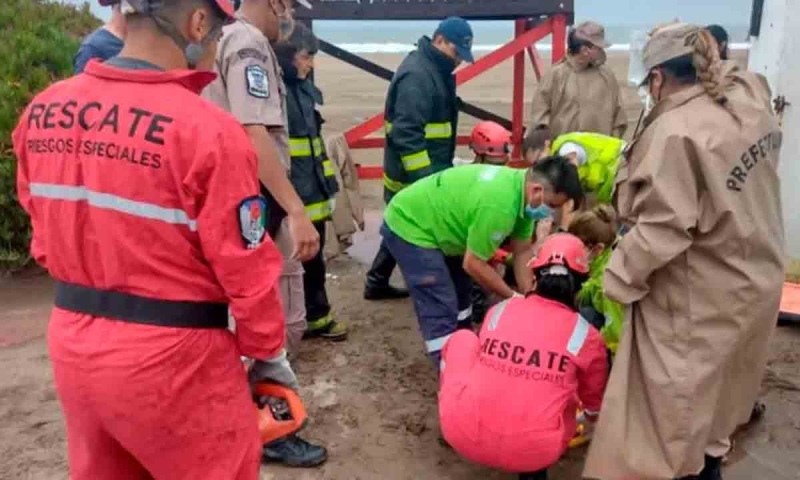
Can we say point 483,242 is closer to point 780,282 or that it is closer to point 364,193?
point 780,282

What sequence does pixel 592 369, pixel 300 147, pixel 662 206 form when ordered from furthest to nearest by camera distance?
pixel 300 147
pixel 592 369
pixel 662 206

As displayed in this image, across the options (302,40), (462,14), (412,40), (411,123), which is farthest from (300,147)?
(412,40)

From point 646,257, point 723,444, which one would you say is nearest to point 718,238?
point 646,257

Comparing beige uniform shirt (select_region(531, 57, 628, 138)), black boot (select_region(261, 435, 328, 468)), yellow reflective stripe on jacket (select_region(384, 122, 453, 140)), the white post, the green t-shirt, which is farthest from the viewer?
beige uniform shirt (select_region(531, 57, 628, 138))

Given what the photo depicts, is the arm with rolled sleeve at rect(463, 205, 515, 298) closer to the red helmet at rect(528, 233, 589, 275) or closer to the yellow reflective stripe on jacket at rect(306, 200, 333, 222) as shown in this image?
the red helmet at rect(528, 233, 589, 275)

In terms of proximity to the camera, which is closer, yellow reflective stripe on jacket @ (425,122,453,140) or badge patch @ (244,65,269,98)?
badge patch @ (244,65,269,98)

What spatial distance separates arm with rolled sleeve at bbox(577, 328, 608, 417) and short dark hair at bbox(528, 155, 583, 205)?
592 millimetres

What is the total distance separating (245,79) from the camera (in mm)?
3418

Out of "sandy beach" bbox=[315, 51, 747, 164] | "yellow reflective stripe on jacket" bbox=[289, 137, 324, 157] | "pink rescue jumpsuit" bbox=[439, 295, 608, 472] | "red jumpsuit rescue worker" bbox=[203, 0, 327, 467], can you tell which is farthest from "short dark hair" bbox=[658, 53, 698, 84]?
"sandy beach" bbox=[315, 51, 747, 164]

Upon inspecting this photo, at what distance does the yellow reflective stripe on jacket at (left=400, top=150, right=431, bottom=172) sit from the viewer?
5070mm

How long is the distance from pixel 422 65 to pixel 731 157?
8.27 ft

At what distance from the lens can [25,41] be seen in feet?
19.3

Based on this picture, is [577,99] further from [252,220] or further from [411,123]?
[252,220]

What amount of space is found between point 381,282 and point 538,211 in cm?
209
